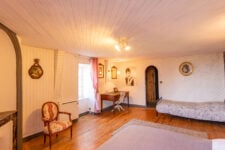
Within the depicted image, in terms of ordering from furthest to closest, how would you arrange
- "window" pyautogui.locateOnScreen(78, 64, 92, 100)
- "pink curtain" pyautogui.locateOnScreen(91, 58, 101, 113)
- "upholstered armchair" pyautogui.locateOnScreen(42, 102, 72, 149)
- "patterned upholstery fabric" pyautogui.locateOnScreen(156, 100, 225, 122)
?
1. "window" pyautogui.locateOnScreen(78, 64, 92, 100)
2. "pink curtain" pyautogui.locateOnScreen(91, 58, 101, 113)
3. "patterned upholstery fabric" pyautogui.locateOnScreen(156, 100, 225, 122)
4. "upholstered armchair" pyautogui.locateOnScreen(42, 102, 72, 149)

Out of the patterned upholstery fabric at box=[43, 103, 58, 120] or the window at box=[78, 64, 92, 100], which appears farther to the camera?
the window at box=[78, 64, 92, 100]

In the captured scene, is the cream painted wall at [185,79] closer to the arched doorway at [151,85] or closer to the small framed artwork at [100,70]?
the arched doorway at [151,85]

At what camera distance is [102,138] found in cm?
330

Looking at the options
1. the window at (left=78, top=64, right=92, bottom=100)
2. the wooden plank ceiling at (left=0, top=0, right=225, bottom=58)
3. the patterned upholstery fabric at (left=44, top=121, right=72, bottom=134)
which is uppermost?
the wooden plank ceiling at (left=0, top=0, right=225, bottom=58)

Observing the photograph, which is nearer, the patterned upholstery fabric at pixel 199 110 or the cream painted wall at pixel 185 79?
the patterned upholstery fabric at pixel 199 110

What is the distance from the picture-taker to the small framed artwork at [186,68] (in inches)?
216

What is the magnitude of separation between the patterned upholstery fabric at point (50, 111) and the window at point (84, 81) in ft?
6.39

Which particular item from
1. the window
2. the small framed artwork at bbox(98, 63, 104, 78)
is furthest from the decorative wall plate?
the small framed artwork at bbox(98, 63, 104, 78)

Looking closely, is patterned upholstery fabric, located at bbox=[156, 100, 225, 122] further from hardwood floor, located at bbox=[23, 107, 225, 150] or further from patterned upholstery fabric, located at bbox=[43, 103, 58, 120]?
patterned upholstery fabric, located at bbox=[43, 103, 58, 120]

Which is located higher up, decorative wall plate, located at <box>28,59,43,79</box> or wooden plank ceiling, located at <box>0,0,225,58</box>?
wooden plank ceiling, located at <box>0,0,225,58</box>

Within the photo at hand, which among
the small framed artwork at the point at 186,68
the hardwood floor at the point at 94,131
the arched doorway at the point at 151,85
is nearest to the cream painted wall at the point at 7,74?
the hardwood floor at the point at 94,131

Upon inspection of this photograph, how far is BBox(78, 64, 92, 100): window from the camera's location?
17.9 feet

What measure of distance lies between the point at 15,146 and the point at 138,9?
9.76ft

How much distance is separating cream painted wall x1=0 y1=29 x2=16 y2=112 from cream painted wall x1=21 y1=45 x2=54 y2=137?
91 cm
